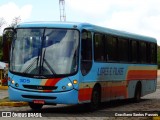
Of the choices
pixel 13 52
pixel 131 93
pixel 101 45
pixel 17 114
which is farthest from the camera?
pixel 131 93

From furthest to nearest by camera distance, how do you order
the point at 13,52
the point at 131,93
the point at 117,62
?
1. the point at 131,93
2. the point at 117,62
3. the point at 13,52

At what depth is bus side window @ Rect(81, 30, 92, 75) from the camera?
1756cm

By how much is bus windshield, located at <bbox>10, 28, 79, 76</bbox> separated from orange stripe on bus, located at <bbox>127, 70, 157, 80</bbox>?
6571 mm

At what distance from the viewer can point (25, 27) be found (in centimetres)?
1791

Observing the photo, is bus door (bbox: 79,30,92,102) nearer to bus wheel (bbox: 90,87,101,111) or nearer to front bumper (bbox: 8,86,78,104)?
front bumper (bbox: 8,86,78,104)

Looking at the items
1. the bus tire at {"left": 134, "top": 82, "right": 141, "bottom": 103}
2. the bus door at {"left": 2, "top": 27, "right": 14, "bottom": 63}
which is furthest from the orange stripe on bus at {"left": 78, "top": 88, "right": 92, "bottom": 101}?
the bus tire at {"left": 134, "top": 82, "right": 141, "bottom": 103}

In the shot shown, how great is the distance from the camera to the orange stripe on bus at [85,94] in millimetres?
17281

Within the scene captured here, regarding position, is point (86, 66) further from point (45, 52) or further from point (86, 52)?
point (45, 52)

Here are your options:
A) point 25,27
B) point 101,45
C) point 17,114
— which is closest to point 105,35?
point 101,45

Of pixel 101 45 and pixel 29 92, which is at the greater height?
pixel 101 45

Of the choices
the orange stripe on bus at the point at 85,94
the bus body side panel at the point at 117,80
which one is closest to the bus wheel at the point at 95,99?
the bus body side panel at the point at 117,80

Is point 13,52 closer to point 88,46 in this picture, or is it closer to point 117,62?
point 88,46

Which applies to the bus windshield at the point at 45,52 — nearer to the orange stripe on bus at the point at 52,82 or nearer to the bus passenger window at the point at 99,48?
the orange stripe on bus at the point at 52,82

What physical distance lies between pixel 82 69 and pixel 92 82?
1.18 metres
